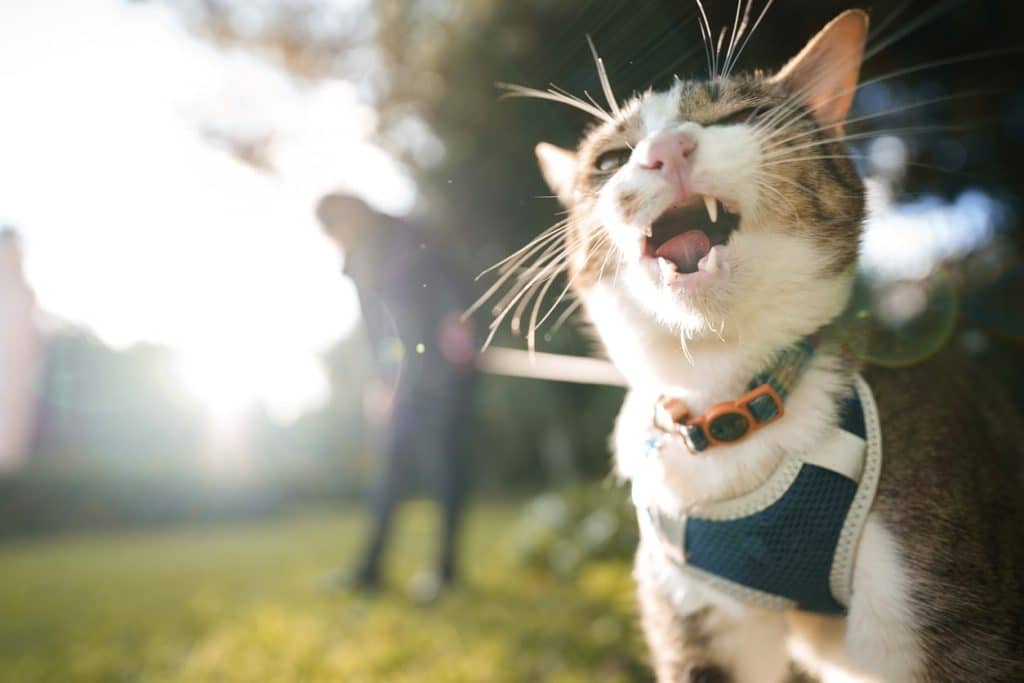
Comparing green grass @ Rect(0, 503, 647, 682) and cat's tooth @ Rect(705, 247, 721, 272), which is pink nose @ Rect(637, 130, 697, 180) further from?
green grass @ Rect(0, 503, 647, 682)

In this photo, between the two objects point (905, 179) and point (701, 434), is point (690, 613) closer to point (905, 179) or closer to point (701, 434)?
point (701, 434)

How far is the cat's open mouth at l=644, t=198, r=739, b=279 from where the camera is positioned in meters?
1.07

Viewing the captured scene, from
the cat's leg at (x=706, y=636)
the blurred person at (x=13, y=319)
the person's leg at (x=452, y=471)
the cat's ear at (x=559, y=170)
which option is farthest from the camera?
the person's leg at (x=452, y=471)

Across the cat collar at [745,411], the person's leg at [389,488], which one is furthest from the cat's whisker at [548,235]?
the person's leg at [389,488]

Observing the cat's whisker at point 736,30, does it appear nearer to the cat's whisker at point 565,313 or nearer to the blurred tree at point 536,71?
the blurred tree at point 536,71

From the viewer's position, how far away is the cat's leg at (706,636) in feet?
4.06

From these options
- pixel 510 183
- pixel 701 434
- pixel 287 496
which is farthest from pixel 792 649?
pixel 287 496

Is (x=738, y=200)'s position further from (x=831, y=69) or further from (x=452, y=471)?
(x=452, y=471)

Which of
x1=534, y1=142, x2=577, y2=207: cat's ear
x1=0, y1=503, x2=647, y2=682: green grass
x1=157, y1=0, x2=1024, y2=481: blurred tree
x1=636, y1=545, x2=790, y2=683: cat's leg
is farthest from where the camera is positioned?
x1=0, y1=503, x2=647, y2=682: green grass

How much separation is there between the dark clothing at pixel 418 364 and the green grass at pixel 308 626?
48 cm

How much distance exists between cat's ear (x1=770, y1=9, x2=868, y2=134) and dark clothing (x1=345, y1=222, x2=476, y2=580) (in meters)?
0.86

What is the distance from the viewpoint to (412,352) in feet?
5.25

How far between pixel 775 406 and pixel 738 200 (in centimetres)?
37

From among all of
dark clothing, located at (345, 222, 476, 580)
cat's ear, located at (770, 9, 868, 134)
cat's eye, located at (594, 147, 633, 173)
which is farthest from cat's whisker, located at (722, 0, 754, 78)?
dark clothing, located at (345, 222, 476, 580)
